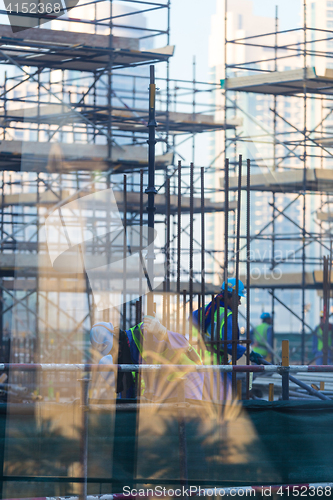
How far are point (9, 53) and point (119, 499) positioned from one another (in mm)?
12283

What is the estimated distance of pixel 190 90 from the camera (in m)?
21.8

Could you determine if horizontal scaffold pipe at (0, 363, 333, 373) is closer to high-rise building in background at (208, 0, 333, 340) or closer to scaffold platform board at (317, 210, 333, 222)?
scaffold platform board at (317, 210, 333, 222)

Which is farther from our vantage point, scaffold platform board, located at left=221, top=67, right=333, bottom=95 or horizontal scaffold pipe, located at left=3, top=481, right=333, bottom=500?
scaffold platform board, located at left=221, top=67, right=333, bottom=95

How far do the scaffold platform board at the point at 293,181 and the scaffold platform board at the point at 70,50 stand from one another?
13.1 feet

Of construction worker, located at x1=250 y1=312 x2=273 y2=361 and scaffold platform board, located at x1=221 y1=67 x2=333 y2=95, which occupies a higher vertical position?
scaffold platform board, located at x1=221 y1=67 x2=333 y2=95

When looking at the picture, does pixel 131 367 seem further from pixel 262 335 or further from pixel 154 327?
pixel 262 335

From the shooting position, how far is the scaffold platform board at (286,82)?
52.2 ft

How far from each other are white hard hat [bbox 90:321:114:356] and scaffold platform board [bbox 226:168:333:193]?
35.2 ft

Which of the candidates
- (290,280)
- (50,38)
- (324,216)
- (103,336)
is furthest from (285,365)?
(324,216)

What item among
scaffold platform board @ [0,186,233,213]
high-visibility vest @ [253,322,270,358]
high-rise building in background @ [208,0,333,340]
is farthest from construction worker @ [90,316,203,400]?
high-rise building in background @ [208,0,333,340]

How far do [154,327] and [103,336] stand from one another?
3.62 ft

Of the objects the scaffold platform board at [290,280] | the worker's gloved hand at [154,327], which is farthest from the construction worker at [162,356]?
the scaffold platform board at [290,280]

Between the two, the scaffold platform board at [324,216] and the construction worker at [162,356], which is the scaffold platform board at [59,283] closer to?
the scaffold platform board at [324,216]

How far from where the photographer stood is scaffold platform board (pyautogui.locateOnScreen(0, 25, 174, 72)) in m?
13.9
